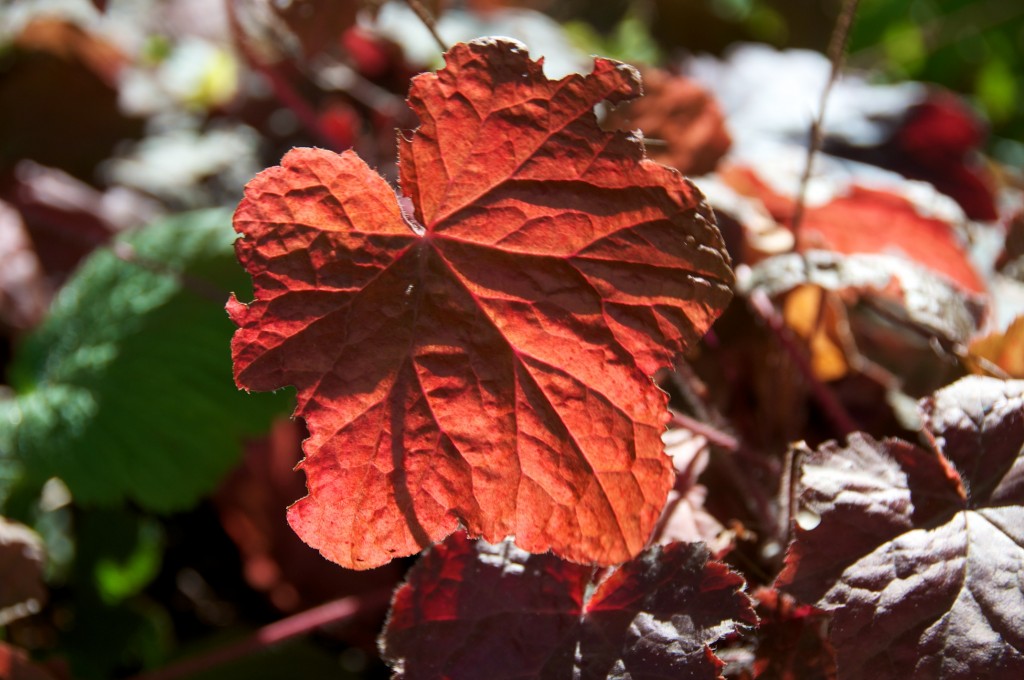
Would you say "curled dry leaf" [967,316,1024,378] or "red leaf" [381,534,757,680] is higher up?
"curled dry leaf" [967,316,1024,378]

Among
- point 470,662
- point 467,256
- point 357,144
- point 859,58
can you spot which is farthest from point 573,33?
point 470,662

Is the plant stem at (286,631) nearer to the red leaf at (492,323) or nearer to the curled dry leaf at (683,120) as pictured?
the red leaf at (492,323)

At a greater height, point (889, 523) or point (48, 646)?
point (889, 523)

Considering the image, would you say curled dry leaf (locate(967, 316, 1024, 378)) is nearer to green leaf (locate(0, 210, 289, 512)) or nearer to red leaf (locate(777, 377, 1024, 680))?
red leaf (locate(777, 377, 1024, 680))

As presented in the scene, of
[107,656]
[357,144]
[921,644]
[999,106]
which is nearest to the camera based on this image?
[921,644]

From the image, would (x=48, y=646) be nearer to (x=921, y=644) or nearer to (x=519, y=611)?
(x=519, y=611)

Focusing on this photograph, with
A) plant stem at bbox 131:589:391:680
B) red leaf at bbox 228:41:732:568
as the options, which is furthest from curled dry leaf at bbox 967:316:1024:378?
plant stem at bbox 131:589:391:680

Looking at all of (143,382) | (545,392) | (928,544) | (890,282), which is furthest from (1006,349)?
(143,382)
